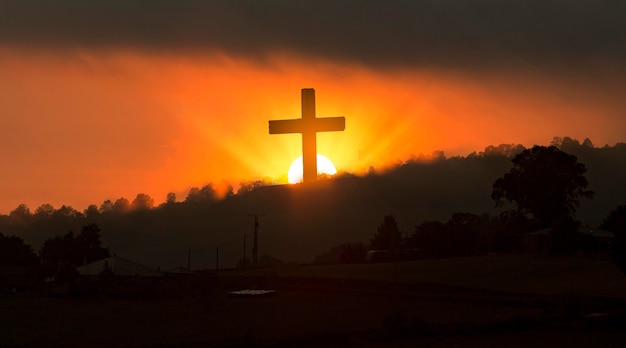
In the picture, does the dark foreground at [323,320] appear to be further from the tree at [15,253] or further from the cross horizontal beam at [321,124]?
the tree at [15,253]

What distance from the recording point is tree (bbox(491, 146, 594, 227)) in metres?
110

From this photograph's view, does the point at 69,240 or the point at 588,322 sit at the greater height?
the point at 69,240

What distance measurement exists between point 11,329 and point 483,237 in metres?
84.1

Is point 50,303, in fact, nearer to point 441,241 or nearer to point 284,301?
point 284,301

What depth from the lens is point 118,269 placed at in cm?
7025

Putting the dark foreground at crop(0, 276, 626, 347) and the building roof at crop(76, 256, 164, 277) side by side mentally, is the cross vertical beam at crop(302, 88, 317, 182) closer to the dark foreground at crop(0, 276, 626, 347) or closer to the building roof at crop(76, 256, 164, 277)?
the dark foreground at crop(0, 276, 626, 347)

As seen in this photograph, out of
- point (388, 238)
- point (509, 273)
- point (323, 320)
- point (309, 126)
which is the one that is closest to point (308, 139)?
point (309, 126)

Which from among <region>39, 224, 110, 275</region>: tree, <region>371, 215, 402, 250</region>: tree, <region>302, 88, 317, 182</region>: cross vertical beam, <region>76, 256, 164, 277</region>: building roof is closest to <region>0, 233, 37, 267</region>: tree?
<region>39, 224, 110, 275</region>: tree

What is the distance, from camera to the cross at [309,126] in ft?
82.5

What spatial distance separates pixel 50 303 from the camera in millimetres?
55500

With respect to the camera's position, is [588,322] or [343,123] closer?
[343,123]

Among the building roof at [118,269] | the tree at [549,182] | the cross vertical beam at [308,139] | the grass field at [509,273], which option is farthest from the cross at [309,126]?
the tree at [549,182]

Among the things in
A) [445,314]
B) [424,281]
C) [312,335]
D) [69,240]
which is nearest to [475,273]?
[424,281]

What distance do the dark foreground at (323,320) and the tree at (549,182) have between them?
165ft
